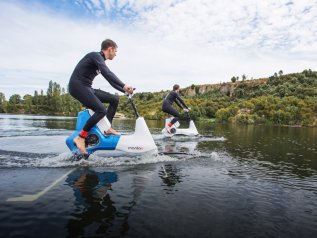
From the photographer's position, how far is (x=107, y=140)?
283 inches

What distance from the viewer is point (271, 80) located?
356 feet

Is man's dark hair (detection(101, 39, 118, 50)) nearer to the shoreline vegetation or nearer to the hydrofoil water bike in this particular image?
the hydrofoil water bike

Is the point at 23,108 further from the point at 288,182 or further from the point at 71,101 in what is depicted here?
the point at 288,182

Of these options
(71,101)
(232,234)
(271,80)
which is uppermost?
(271,80)

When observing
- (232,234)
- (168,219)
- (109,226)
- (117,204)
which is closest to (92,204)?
(117,204)

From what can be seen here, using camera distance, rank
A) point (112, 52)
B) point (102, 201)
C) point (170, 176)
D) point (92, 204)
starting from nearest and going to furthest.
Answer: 1. point (92, 204)
2. point (102, 201)
3. point (170, 176)
4. point (112, 52)

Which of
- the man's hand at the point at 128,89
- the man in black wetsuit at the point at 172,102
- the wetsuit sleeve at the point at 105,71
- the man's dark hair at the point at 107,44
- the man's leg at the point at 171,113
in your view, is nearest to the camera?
the wetsuit sleeve at the point at 105,71

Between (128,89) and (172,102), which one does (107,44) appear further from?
(172,102)

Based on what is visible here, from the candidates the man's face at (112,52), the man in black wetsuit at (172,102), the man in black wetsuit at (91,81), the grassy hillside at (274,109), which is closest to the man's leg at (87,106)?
the man in black wetsuit at (91,81)

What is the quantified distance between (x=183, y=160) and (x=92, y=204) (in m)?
4.38

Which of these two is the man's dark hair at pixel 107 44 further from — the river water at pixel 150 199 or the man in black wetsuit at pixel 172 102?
the man in black wetsuit at pixel 172 102

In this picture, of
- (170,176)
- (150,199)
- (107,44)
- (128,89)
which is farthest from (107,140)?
(150,199)

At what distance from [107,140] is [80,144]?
0.70 meters

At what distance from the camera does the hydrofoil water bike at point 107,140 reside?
7098mm
